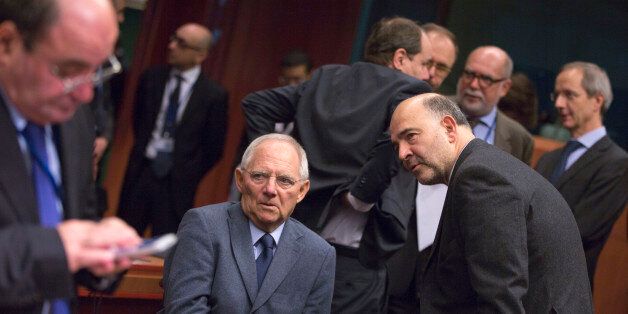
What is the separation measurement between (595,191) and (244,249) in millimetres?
2406

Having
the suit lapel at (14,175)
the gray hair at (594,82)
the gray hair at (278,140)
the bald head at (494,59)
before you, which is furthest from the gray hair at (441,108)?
the gray hair at (594,82)

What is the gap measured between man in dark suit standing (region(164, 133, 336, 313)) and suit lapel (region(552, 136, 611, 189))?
2018mm

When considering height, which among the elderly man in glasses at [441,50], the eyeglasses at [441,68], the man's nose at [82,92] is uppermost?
the man's nose at [82,92]

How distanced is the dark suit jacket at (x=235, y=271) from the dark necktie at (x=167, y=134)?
262 cm

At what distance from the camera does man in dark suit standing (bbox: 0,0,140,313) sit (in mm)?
2156

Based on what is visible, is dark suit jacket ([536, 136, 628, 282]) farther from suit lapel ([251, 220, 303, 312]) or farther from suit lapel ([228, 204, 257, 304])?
suit lapel ([228, 204, 257, 304])

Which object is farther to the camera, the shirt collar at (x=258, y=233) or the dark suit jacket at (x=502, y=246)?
the shirt collar at (x=258, y=233)

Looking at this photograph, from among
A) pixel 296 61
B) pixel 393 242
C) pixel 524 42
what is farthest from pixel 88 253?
pixel 524 42

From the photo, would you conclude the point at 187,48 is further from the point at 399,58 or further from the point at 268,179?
the point at 268,179

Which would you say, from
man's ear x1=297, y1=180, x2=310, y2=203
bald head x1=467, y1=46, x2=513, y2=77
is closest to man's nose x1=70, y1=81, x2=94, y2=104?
man's ear x1=297, y1=180, x2=310, y2=203

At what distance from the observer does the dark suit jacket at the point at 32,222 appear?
2.15 metres

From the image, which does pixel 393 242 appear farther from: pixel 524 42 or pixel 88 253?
pixel 524 42

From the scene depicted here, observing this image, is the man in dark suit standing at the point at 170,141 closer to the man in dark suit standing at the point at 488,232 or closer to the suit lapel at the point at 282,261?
the suit lapel at the point at 282,261

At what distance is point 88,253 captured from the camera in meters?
2.15
